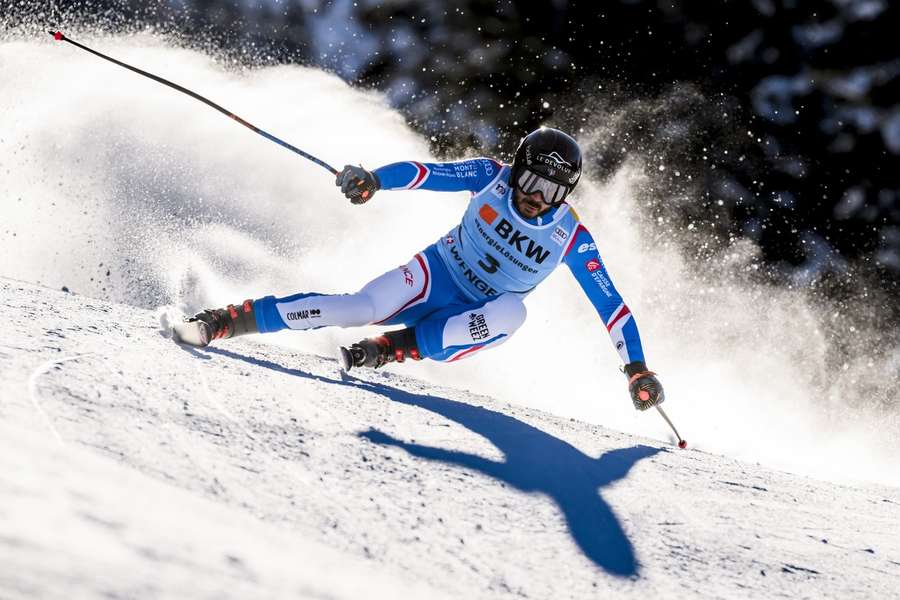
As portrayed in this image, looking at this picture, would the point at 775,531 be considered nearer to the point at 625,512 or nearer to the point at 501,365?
the point at 625,512

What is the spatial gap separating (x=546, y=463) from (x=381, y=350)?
127cm

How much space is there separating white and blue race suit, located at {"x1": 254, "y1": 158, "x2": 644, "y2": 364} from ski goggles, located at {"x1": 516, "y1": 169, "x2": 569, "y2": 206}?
10cm

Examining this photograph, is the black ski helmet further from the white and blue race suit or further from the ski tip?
the ski tip

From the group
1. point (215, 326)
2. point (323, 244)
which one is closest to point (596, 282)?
point (215, 326)

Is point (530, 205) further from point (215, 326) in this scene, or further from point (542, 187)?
point (215, 326)

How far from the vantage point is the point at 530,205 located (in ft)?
12.7

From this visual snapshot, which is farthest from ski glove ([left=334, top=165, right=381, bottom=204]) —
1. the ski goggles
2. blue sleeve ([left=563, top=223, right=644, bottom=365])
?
blue sleeve ([left=563, top=223, right=644, bottom=365])

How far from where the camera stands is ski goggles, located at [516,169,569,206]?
12.6ft

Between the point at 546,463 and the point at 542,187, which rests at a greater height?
the point at 542,187

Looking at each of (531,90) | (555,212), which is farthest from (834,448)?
(531,90)

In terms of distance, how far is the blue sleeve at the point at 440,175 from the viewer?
3.85m

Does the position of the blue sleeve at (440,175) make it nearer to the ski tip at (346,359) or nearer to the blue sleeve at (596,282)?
the blue sleeve at (596,282)

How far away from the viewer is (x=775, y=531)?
2.50 metres

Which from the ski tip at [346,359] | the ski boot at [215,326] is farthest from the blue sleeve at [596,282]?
the ski boot at [215,326]
